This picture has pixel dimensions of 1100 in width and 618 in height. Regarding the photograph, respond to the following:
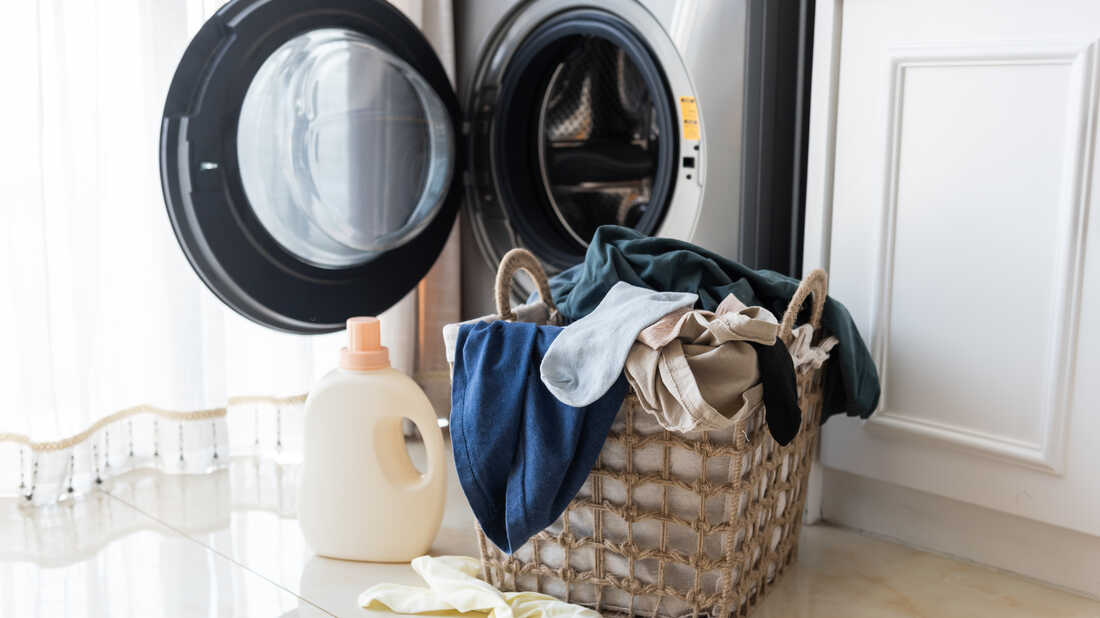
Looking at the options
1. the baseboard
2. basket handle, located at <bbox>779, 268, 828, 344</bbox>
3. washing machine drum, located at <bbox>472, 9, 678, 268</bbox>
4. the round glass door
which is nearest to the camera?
basket handle, located at <bbox>779, 268, 828, 344</bbox>

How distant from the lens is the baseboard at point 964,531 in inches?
55.7

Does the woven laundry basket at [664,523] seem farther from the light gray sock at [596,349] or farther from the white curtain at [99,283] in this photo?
the white curtain at [99,283]

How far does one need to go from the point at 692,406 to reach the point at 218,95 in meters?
0.96

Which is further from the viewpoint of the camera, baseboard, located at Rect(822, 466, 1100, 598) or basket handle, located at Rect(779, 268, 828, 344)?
baseboard, located at Rect(822, 466, 1100, 598)

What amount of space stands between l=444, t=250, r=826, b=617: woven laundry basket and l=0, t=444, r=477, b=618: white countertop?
0.88 ft

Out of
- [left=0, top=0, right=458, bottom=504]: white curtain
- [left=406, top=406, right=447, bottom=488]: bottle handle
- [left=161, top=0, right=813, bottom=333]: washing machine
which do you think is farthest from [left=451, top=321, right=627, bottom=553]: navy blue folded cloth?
[left=0, top=0, right=458, bottom=504]: white curtain

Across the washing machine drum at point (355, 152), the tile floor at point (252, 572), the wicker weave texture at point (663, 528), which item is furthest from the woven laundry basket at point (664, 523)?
the washing machine drum at point (355, 152)

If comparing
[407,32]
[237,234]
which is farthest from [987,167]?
[237,234]

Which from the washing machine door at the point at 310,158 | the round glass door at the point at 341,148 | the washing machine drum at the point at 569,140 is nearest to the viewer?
the washing machine door at the point at 310,158

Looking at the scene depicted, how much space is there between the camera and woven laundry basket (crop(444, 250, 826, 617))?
122 cm

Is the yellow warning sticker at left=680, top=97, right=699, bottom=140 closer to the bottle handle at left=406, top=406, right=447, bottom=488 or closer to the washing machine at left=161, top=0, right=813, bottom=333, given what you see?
the washing machine at left=161, top=0, right=813, bottom=333

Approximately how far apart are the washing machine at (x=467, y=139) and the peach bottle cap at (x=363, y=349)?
0.25 metres

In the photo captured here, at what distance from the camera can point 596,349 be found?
46.8 inches

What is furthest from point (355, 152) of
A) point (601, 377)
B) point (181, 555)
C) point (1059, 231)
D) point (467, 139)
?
point (1059, 231)
